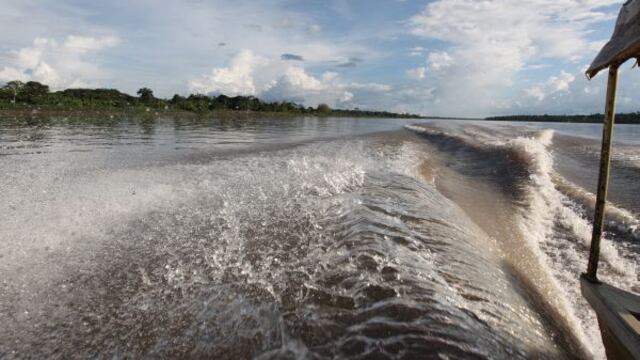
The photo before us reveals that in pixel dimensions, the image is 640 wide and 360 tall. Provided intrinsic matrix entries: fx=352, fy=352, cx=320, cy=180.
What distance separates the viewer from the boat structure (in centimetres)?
219

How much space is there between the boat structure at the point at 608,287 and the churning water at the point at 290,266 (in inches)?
18.6

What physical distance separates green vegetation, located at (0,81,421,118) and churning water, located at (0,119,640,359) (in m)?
47.8

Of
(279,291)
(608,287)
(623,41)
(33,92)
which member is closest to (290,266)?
(279,291)

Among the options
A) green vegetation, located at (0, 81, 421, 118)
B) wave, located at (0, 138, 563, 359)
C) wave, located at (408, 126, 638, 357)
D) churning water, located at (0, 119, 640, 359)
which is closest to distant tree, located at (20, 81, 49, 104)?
green vegetation, located at (0, 81, 421, 118)

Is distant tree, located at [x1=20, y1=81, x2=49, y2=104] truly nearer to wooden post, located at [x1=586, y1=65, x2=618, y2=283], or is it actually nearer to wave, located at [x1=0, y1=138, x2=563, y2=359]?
wave, located at [x1=0, y1=138, x2=563, y2=359]

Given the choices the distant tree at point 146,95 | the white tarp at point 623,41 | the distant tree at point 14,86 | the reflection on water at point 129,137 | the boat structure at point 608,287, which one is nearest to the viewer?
the boat structure at point 608,287

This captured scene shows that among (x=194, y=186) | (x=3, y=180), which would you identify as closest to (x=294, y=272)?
(x=194, y=186)

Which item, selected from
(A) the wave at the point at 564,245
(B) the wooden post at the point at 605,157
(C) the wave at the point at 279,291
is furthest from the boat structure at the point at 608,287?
(A) the wave at the point at 564,245

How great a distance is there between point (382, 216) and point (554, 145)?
1609 centimetres

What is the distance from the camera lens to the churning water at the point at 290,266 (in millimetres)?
2469

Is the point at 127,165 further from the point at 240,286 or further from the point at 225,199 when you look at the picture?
the point at 240,286

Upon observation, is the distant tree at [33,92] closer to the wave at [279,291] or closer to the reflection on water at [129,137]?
the reflection on water at [129,137]

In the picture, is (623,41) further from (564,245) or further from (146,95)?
(146,95)

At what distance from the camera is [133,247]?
396 cm
